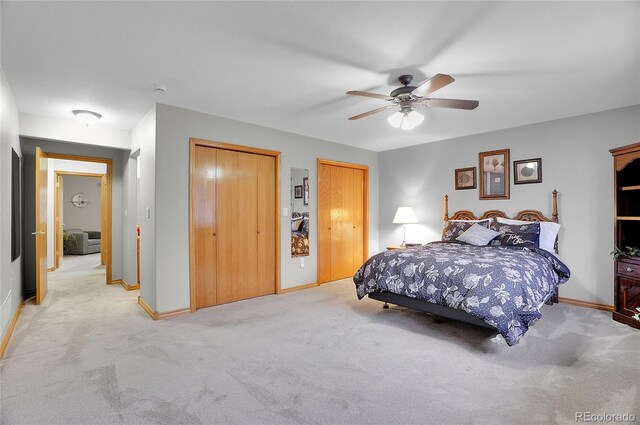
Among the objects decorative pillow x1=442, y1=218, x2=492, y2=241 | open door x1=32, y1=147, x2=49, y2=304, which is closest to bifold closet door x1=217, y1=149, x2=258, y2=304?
open door x1=32, y1=147, x2=49, y2=304

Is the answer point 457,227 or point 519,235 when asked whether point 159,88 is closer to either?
point 457,227

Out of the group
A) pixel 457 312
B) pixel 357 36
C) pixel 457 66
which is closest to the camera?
pixel 357 36

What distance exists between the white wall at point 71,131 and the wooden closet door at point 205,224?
1.61 meters

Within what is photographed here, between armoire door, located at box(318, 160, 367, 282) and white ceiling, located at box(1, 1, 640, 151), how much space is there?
1733 mm

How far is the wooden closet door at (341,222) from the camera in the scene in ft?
17.8

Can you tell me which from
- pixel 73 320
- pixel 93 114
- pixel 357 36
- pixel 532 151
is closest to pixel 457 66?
pixel 357 36

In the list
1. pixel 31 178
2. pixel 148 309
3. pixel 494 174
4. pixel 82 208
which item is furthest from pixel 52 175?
pixel 494 174

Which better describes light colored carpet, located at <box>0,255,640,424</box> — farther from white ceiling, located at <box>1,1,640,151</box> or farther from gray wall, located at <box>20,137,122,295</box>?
white ceiling, located at <box>1,1,640,151</box>

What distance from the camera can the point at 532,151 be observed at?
4.35 meters

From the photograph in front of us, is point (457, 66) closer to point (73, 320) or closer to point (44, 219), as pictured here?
point (73, 320)

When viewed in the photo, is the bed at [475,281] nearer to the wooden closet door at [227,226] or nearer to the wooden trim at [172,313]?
the wooden closet door at [227,226]

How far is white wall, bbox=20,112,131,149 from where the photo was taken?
154 inches

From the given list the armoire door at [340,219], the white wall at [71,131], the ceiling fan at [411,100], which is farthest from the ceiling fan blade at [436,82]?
the white wall at [71,131]

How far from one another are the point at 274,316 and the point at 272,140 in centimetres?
243
